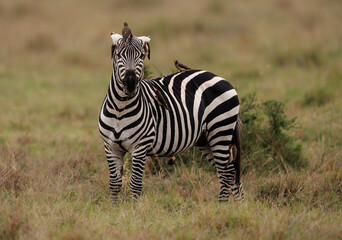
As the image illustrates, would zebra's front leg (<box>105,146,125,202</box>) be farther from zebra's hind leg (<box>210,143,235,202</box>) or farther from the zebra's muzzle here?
zebra's hind leg (<box>210,143,235,202</box>)

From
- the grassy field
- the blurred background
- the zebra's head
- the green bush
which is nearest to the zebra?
the zebra's head

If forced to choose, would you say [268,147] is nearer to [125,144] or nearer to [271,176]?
[271,176]

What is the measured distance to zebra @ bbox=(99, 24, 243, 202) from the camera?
4137 mm

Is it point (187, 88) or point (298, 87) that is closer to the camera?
point (187, 88)

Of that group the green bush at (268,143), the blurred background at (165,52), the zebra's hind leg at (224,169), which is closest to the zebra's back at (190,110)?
the zebra's hind leg at (224,169)

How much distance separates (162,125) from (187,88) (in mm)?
531

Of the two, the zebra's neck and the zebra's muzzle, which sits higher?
the zebra's muzzle

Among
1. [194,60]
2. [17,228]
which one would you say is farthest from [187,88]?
[194,60]

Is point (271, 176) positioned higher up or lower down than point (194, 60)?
lower down

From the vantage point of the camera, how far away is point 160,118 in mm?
4578

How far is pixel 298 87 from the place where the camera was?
31.9 feet

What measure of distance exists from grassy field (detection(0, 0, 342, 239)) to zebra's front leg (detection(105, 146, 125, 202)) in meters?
0.12

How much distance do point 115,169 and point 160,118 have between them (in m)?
0.66

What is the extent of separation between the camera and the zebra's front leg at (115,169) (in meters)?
4.43
